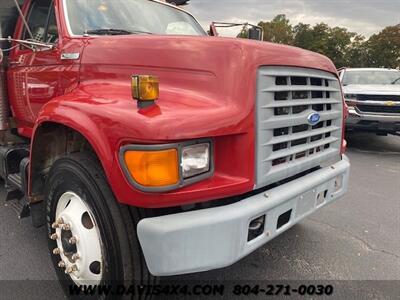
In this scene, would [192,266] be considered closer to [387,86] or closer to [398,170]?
[398,170]

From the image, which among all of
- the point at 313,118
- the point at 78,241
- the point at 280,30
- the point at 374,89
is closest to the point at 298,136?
the point at 313,118

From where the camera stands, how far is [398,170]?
697 centimetres

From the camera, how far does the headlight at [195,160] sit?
2053 mm

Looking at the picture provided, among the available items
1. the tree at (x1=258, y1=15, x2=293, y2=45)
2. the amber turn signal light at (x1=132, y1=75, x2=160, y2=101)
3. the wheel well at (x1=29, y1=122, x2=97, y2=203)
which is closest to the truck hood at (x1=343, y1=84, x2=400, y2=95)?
the wheel well at (x1=29, y1=122, x2=97, y2=203)

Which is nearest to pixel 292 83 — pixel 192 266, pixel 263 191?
pixel 263 191

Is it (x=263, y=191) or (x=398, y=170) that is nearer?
(x=263, y=191)

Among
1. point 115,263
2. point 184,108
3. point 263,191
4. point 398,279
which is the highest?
point 184,108

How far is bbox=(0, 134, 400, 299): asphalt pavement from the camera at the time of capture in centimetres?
307

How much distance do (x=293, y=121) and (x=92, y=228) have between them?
1.37 meters

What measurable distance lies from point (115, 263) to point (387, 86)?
27.5 feet

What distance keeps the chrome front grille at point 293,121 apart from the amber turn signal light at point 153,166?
54cm

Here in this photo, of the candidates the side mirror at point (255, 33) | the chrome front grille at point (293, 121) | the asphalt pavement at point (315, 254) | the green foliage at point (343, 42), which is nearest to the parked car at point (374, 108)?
the asphalt pavement at point (315, 254)

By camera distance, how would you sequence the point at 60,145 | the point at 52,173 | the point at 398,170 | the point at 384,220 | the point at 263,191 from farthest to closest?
the point at 398,170, the point at 384,220, the point at 60,145, the point at 52,173, the point at 263,191

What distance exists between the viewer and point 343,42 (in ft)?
156
